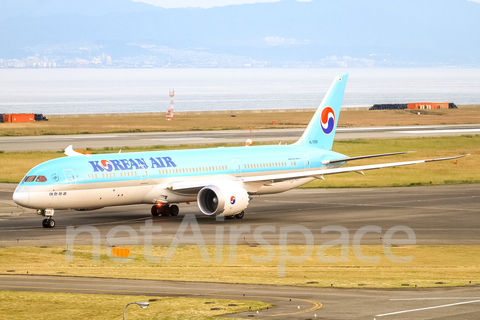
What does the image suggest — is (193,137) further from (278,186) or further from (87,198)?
(87,198)

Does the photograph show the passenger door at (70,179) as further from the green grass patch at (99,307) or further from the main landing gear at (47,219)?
the green grass patch at (99,307)

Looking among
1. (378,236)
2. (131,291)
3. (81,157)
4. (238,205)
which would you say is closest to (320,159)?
(238,205)

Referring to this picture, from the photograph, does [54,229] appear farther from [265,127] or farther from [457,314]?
[265,127]

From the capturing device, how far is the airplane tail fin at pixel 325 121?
179 feet

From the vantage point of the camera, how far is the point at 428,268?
31.0m

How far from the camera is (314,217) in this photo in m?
47.6

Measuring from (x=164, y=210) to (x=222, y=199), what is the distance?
5.71 metres

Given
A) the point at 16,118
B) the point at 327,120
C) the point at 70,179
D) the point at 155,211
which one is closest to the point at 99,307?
the point at 70,179

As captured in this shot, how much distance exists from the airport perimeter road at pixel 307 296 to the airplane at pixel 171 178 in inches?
596

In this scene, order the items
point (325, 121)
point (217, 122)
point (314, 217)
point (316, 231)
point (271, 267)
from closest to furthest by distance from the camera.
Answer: point (271, 267)
point (316, 231)
point (314, 217)
point (325, 121)
point (217, 122)

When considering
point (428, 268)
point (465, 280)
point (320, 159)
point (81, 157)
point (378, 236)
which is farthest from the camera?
point (320, 159)

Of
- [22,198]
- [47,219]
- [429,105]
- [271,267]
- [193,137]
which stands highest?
[429,105]

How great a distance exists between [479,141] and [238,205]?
6500 cm

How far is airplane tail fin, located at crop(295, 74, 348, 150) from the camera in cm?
5443
